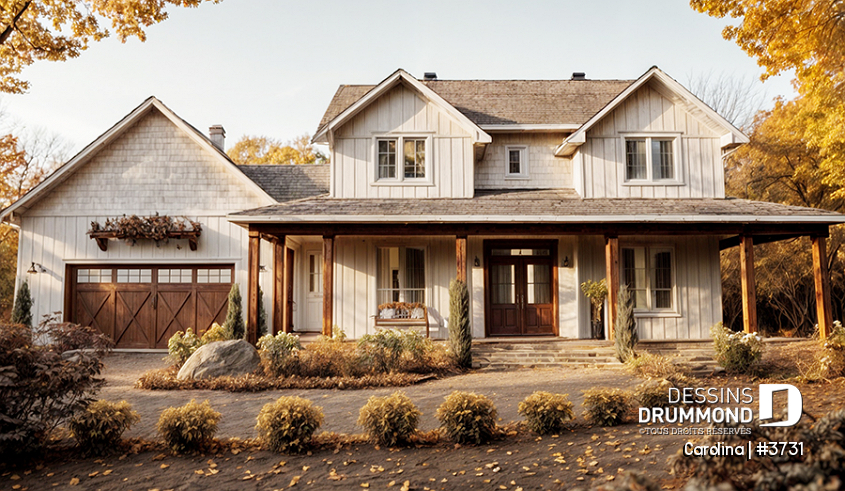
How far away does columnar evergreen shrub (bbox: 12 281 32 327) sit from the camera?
14898mm

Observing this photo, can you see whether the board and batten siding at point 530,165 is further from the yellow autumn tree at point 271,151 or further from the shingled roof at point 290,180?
the yellow autumn tree at point 271,151

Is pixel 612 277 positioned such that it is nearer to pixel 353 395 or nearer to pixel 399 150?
pixel 399 150

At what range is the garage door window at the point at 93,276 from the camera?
1571cm

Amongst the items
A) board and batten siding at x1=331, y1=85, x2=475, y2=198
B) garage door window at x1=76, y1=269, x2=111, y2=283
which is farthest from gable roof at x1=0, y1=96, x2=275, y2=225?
board and batten siding at x1=331, y1=85, x2=475, y2=198

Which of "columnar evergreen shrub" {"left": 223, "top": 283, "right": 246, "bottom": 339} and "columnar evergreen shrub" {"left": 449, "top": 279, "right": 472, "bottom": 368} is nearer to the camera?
"columnar evergreen shrub" {"left": 449, "top": 279, "right": 472, "bottom": 368}

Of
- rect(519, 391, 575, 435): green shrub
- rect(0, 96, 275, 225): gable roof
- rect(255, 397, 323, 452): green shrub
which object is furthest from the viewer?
rect(0, 96, 275, 225): gable roof

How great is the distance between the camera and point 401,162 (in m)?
14.8

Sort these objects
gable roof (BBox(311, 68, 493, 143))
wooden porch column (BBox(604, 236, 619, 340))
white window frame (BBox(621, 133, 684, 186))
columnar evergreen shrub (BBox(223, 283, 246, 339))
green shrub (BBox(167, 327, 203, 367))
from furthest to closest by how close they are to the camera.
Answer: white window frame (BBox(621, 133, 684, 186))
gable roof (BBox(311, 68, 493, 143))
wooden porch column (BBox(604, 236, 619, 340))
columnar evergreen shrub (BBox(223, 283, 246, 339))
green shrub (BBox(167, 327, 203, 367))

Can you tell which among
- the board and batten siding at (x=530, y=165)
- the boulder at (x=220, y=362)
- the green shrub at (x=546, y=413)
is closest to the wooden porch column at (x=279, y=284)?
the boulder at (x=220, y=362)

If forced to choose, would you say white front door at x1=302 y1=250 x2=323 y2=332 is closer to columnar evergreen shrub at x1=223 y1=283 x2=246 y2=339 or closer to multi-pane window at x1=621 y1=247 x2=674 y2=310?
columnar evergreen shrub at x1=223 y1=283 x2=246 y2=339

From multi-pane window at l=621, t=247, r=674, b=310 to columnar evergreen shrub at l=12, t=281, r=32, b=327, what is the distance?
51.2 ft

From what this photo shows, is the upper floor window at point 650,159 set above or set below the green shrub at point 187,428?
above

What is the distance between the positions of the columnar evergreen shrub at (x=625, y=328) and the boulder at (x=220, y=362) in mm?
7403

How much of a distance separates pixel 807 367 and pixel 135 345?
15494mm
